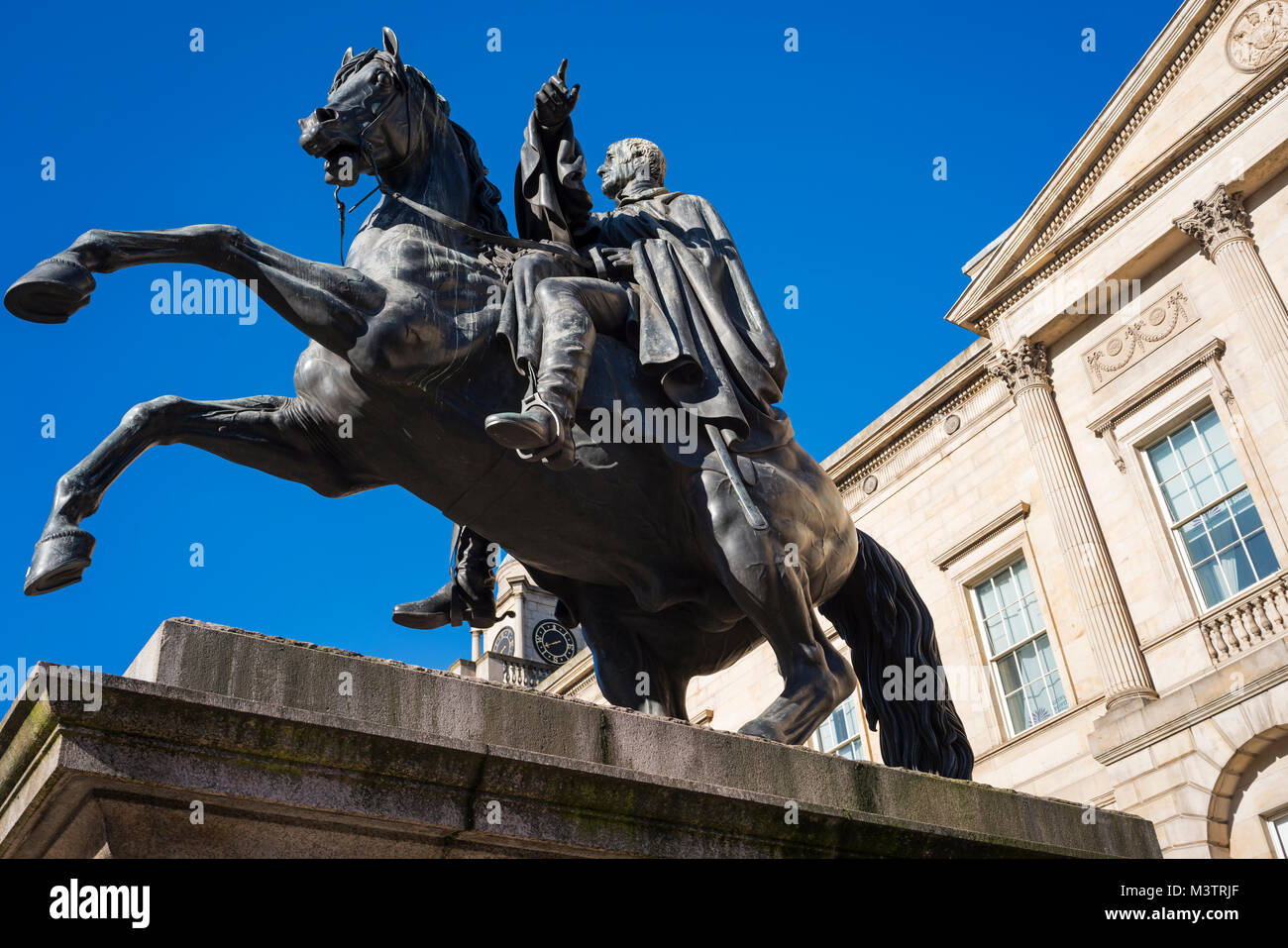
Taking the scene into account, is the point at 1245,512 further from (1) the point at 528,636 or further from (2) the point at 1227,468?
(1) the point at 528,636

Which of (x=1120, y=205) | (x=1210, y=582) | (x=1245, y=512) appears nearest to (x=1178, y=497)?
(x=1245, y=512)

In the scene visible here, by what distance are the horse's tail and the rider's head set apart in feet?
7.68

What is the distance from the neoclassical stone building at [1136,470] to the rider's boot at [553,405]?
13971 millimetres

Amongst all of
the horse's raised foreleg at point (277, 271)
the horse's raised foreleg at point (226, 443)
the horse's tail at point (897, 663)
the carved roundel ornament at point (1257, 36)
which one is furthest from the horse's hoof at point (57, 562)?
the carved roundel ornament at point (1257, 36)

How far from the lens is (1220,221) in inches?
736

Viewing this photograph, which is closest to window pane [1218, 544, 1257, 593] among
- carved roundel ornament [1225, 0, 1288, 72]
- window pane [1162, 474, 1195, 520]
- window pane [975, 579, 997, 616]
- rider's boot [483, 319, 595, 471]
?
window pane [1162, 474, 1195, 520]

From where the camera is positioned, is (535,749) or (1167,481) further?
(1167,481)

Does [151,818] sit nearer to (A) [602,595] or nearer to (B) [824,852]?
(B) [824,852]

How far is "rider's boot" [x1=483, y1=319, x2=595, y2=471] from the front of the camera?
4.61 m

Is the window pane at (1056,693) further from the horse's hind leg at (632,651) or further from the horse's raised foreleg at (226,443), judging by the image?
the horse's raised foreleg at (226,443)

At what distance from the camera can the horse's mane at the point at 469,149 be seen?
6.08 metres

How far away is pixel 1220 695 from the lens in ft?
54.9
